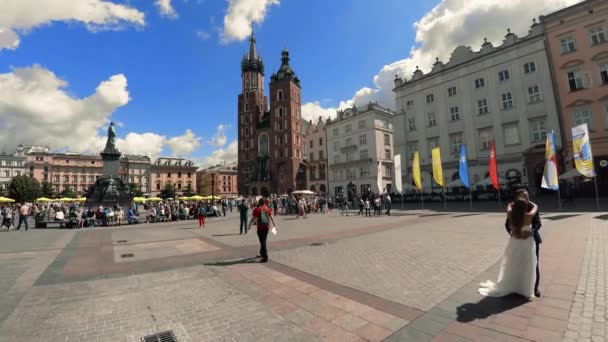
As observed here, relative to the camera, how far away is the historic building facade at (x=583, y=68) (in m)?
24.9

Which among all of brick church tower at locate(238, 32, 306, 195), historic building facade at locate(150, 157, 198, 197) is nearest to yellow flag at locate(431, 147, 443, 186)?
brick church tower at locate(238, 32, 306, 195)

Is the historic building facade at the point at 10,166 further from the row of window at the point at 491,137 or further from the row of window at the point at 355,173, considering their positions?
the row of window at the point at 491,137

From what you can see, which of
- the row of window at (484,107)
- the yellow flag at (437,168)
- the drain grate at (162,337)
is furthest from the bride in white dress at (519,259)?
the row of window at (484,107)

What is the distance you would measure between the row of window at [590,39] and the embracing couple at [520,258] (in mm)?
34010

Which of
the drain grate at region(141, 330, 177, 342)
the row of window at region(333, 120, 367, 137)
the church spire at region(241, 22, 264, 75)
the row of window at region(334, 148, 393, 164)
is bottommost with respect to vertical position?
the drain grate at region(141, 330, 177, 342)

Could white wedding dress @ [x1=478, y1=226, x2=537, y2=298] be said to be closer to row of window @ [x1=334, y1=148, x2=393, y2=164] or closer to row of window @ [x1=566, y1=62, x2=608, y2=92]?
row of window @ [x1=566, y1=62, x2=608, y2=92]

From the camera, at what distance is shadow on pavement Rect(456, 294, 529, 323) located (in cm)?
382

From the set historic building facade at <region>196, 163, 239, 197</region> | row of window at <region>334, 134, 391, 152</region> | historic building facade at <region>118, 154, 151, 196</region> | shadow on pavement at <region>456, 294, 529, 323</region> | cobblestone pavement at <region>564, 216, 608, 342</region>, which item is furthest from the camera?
historic building facade at <region>196, 163, 239, 197</region>

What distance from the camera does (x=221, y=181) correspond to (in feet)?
387

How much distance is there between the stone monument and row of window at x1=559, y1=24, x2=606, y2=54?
151 feet

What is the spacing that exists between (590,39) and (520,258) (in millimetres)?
34888

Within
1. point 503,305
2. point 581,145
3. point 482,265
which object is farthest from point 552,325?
point 581,145

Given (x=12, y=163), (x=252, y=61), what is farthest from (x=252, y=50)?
(x=12, y=163)

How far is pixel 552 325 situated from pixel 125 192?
1250 inches
